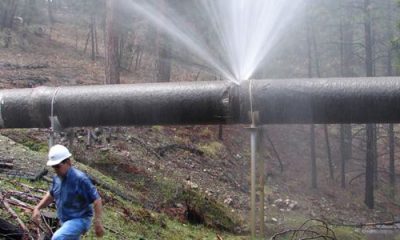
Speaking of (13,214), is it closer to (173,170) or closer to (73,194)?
Answer: (73,194)

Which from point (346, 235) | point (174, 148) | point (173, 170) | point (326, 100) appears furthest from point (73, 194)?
point (174, 148)

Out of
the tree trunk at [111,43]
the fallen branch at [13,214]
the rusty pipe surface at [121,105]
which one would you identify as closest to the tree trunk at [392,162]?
the tree trunk at [111,43]

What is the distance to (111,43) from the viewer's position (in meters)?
Answer: 18.0

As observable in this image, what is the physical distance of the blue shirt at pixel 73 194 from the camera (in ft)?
19.5

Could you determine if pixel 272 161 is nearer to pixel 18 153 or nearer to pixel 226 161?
pixel 226 161

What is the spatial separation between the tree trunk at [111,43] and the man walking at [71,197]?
40.1 feet

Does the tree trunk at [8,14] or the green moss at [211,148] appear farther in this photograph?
the tree trunk at [8,14]

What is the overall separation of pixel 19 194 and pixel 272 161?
2335cm

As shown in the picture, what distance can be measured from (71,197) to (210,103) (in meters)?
4.24

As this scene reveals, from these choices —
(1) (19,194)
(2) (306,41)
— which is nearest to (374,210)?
(2) (306,41)

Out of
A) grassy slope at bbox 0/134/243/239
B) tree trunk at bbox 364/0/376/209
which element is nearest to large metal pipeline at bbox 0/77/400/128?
grassy slope at bbox 0/134/243/239

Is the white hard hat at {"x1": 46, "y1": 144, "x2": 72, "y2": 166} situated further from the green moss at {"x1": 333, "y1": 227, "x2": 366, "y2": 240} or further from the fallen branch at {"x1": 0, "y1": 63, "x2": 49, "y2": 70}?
the fallen branch at {"x1": 0, "y1": 63, "x2": 49, "y2": 70}

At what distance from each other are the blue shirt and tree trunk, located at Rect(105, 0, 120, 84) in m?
12.2

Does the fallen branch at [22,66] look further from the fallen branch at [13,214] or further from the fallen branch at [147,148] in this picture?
the fallen branch at [13,214]
